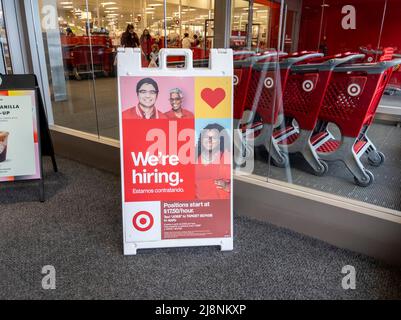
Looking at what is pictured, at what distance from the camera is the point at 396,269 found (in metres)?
1.95

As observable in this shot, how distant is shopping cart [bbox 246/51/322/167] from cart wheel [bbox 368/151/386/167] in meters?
0.87

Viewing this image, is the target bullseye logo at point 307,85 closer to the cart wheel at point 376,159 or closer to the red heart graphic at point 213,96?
the cart wheel at point 376,159

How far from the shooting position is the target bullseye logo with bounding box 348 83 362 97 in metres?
2.72

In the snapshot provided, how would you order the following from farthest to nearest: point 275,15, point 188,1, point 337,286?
point 188,1 < point 275,15 < point 337,286

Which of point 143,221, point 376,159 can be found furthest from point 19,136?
point 376,159

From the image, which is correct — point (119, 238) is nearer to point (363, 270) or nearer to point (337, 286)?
point (337, 286)

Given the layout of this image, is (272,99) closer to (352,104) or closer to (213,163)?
(352,104)

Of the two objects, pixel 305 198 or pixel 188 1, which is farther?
pixel 188 1

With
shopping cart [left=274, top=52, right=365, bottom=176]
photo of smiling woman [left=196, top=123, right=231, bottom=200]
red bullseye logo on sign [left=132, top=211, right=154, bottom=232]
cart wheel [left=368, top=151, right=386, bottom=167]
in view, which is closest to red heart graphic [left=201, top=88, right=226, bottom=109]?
photo of smiling woman [left=196, top=123, right=231, bottom=200]

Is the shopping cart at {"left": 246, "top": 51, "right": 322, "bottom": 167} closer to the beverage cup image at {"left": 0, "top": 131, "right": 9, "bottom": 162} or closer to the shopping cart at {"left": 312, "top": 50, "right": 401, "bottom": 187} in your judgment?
the shopping cart at {"left": 312, "top": 50, "right": 401, "bottom": 187}

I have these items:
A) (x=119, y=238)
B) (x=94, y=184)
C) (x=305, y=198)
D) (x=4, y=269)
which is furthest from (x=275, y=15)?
(x=4, y=269)
